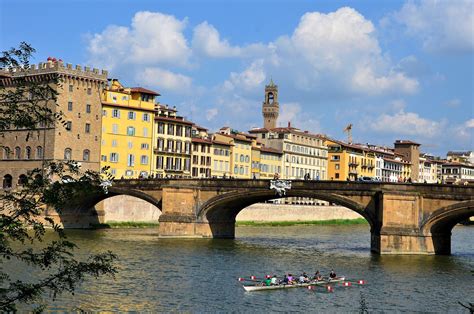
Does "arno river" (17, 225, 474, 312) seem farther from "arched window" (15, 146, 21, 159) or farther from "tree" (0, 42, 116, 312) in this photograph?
"arched window" (15, 146, 21, 159)

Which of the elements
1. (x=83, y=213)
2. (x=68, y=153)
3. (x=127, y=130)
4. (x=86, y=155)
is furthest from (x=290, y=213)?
(x=83, y=213)

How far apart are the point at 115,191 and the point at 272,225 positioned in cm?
3313

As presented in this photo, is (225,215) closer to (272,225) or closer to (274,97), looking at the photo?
(272,225)

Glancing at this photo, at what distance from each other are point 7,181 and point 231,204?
3721cm

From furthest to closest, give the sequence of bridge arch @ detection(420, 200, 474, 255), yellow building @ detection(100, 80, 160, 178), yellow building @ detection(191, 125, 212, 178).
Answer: yellow building @ detection(191, 125, 212, 178)
yellow building @ detection(100, 80, 160, 178)
bridge arch @ detection(420, 200, 474, 255)

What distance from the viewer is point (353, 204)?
65188 millimetres

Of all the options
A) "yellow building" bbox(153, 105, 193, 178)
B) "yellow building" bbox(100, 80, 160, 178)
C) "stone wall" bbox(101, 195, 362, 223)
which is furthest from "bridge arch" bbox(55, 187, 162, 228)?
"yellow building" bbox(153, 105, 193, 178)

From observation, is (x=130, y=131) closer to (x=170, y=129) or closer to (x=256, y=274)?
(x=170, y=129)

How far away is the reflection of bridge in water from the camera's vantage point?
60594 mm

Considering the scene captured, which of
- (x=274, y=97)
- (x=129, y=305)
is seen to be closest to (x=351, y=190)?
(x=129, y=305)

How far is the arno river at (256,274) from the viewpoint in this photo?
38656 millimetres

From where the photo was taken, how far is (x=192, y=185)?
7525 centimetres

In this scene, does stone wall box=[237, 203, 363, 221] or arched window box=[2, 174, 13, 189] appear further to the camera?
stone wall box=[237, 203, 363, 221]

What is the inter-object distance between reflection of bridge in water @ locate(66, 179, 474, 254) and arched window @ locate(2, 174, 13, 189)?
2377 cm
